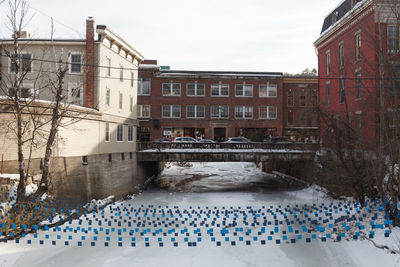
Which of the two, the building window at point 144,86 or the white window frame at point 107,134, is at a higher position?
the building window at point 144,86

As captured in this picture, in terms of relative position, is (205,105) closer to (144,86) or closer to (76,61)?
(144,86)

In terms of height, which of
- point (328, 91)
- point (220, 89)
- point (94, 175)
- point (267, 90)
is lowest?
point (94, 175)

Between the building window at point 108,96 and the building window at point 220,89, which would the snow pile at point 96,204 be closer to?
the building window at point 108,96

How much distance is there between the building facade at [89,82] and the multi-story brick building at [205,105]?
20291mm

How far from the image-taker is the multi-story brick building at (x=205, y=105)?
163ft

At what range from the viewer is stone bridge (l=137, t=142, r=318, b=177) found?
30.0 metres

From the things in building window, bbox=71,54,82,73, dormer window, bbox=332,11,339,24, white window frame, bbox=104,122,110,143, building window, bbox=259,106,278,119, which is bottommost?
white window frame, bbox=104,122,110,143

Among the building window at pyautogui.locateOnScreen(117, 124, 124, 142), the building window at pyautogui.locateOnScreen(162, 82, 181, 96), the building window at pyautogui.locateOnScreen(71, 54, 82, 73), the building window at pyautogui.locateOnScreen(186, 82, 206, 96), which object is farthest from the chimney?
the building window at pyautogui.locateOnScreen(186, 82, 206, 96)

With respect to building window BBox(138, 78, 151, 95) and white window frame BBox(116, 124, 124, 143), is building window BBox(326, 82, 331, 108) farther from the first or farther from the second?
building window BBox(138, 78, 151, 95)

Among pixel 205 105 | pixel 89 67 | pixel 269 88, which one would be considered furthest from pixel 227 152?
pixel 269 88

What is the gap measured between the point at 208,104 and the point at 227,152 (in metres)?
20.9

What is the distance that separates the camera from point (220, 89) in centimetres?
5031

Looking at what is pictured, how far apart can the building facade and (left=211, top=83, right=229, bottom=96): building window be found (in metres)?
22.4

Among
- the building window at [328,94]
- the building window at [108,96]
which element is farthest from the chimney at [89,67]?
the building window at [328,94]
